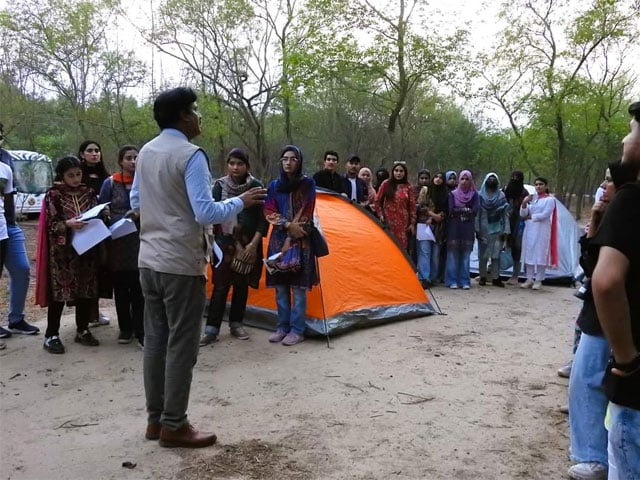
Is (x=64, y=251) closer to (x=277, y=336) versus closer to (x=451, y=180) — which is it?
(x=277, y=336)

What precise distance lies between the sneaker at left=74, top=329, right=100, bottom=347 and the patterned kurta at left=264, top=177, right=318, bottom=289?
162 centimetres

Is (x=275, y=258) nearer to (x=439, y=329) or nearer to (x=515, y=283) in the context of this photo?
(x=439, y=329)

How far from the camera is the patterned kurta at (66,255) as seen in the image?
4.41 meters

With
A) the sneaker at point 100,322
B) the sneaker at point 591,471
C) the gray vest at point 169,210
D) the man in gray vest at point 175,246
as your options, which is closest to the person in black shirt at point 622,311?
the sneaker at point 591,471

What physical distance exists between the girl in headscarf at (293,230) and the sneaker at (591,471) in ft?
8.76

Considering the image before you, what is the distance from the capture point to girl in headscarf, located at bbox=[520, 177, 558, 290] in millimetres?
7812

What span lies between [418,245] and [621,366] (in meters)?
6.26

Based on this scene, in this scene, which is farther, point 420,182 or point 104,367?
point 420,182

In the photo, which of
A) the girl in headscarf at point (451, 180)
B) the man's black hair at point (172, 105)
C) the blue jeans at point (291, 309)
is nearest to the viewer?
the man's black hair at point (172, 105)

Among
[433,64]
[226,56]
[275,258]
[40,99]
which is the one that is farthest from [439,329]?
[40,99]

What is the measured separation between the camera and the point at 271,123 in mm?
28438

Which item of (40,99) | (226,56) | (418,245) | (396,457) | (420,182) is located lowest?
(396,457)

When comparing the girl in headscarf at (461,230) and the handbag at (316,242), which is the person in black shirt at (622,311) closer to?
the handbag at (316,242)

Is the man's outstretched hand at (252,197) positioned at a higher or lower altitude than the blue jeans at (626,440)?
higher
